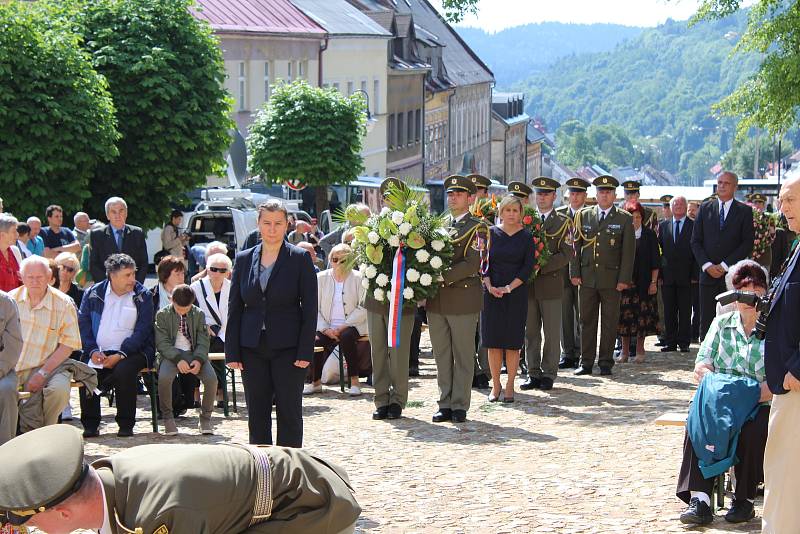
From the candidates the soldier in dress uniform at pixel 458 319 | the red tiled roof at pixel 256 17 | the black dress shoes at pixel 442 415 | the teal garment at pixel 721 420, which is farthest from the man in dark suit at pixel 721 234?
the red tiled roof at pixel 256 17

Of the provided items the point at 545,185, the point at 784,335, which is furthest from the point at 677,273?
the point at 784,335

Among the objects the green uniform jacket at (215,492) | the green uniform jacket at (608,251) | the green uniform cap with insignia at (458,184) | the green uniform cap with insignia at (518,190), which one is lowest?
the green uniform jacket at (215,492)

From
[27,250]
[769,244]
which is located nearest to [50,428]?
[27,250]

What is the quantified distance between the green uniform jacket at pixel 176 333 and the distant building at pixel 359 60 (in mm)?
37678

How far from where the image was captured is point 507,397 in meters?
13.8

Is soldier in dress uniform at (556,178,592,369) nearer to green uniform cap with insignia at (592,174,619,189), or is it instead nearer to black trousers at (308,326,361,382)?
green uniform cap with insignia at (592,174,619,189)

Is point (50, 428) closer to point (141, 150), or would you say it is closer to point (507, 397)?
point (507, 397)

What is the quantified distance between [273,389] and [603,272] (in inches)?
285

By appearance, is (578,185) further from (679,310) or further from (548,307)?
(679,310)

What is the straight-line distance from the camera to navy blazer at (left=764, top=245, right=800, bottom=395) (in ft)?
22.9

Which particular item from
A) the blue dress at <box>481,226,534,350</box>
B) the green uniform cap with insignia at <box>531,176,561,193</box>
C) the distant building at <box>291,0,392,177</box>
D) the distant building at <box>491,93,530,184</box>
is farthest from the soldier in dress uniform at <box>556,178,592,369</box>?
the distant building at <box>491,93,530,184</box>

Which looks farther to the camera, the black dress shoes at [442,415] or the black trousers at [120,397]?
the black dress shoes at [442,415]

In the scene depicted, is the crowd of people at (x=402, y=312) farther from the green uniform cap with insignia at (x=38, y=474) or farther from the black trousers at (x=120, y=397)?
the green uniform cap with insignia at (x=38, y=474)

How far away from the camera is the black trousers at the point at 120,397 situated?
38.7ft
